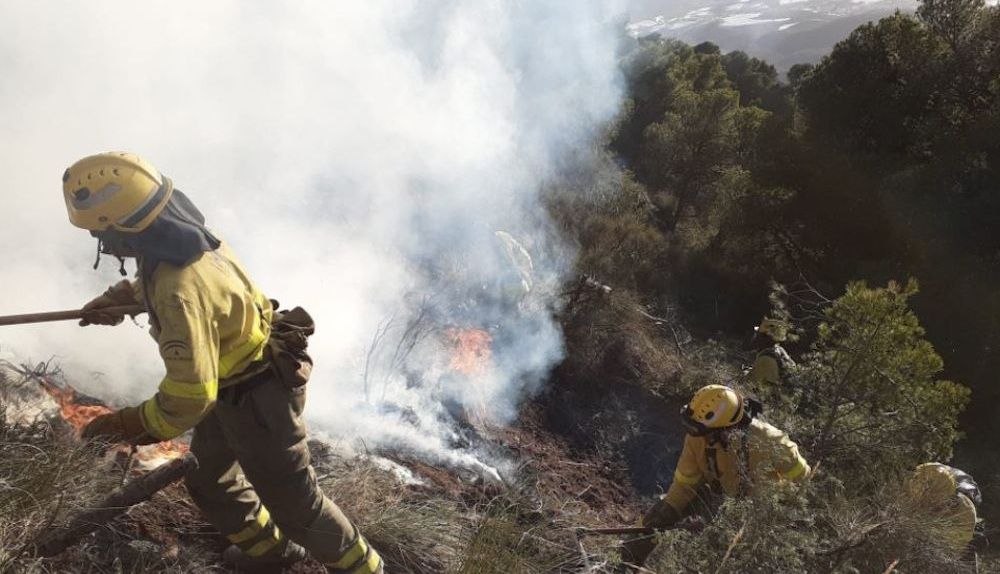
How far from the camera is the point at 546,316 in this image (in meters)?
7.16

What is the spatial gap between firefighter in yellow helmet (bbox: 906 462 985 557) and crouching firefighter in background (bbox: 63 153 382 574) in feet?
10.2

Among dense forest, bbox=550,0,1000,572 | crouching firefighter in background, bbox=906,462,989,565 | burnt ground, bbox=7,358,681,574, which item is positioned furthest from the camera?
dense forest, bbox=550,0,1000,572

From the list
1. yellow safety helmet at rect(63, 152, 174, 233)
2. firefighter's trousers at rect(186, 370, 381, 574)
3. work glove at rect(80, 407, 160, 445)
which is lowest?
firefighter's trousers at rect(186, 370, 381, 574)

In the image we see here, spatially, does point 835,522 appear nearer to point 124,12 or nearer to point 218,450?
point 218,450

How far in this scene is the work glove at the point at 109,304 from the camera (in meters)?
2.37

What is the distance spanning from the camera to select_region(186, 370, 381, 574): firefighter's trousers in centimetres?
220

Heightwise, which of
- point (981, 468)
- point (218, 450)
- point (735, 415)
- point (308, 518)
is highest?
point (218, 450)

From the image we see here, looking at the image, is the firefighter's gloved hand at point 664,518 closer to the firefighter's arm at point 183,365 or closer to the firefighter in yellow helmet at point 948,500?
the firefighter in yellow helmet at point 948,500

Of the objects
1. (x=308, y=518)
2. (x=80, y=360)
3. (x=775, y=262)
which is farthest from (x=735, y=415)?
(x=775, y=262)

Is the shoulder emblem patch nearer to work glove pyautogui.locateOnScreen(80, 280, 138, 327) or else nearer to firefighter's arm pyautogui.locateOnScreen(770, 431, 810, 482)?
work glove pyautogui.locateOnScreen(80, 280, 138, 327)

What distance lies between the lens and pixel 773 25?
3006 centimetres

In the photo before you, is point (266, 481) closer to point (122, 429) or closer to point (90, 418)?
point (122, 429)

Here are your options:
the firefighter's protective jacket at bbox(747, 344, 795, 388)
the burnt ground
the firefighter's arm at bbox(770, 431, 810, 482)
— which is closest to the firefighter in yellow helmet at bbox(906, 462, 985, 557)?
the firefighter's arm at bbox(770, 431, 810, 482)

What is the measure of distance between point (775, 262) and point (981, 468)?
4.87 metres
